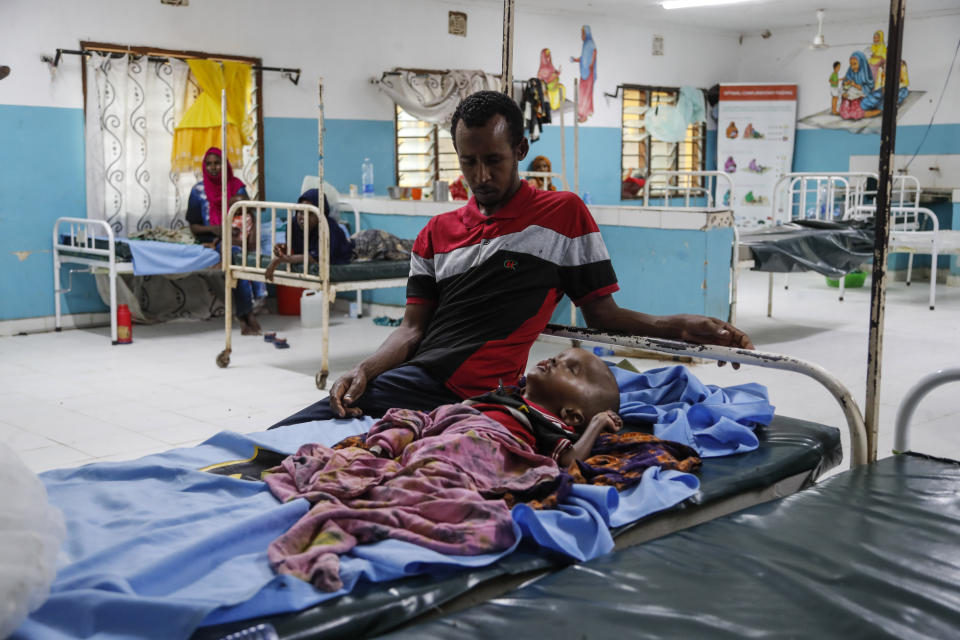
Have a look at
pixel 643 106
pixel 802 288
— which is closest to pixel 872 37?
pixel 643 106

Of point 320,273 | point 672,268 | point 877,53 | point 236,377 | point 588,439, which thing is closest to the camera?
point 588,439

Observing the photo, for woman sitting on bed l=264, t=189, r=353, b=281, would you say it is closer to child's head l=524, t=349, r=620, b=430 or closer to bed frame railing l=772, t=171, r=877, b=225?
child's head l=524, t=349, r=620, b=430

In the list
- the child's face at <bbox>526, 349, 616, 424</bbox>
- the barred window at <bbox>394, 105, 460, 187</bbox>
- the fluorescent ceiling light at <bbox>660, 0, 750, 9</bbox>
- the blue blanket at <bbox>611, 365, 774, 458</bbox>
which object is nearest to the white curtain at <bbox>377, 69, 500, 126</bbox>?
the barred window at <bbox>394, 105, 460, 187</bbox>

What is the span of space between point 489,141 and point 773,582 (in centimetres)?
144

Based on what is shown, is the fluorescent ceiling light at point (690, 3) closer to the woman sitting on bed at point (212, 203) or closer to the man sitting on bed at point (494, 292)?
the woman sitting on bed at point (212, 203)

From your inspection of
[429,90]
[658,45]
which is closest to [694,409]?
[429,90]

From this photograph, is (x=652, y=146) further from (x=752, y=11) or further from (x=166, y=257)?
(x=166, y=257)

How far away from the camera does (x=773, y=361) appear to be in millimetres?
2482

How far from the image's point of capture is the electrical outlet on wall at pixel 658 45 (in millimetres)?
12000

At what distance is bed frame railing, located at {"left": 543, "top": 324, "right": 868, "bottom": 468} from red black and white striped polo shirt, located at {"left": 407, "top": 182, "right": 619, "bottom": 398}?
0.50 ft

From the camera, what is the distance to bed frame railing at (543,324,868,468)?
2418 millimetres

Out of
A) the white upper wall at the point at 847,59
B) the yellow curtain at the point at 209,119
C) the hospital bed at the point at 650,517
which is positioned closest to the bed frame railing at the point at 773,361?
the hospital bed at the point at 650,517

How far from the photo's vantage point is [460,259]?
2803 mm

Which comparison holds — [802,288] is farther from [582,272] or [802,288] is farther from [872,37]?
[582,272]
